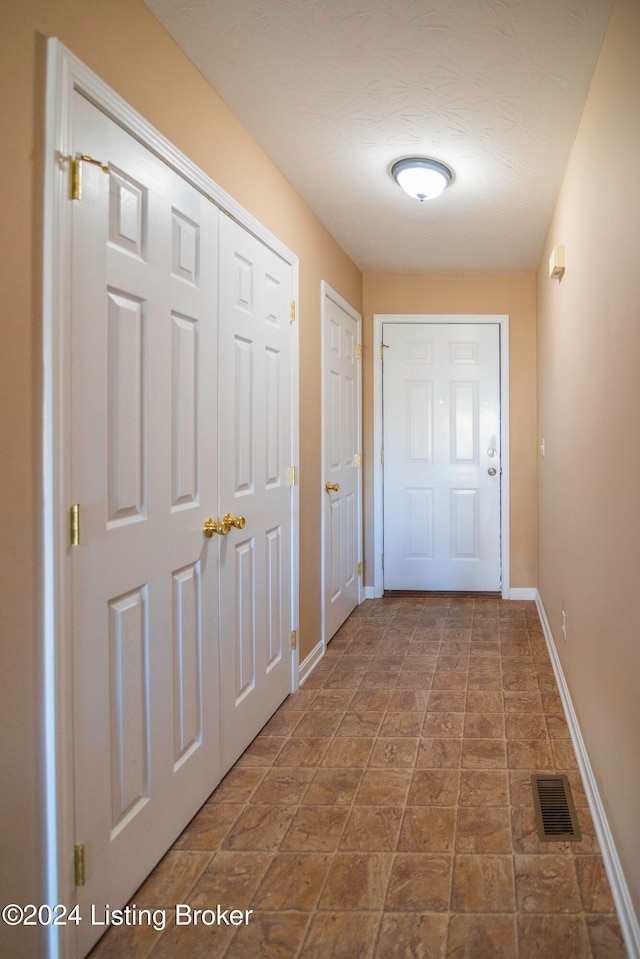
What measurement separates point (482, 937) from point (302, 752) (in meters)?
1.04

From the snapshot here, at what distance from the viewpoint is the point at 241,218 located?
7.73 feet

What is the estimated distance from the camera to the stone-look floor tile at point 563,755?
7.48 feet

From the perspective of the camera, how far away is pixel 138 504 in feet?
5.47

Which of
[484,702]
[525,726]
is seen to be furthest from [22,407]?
[484,702]

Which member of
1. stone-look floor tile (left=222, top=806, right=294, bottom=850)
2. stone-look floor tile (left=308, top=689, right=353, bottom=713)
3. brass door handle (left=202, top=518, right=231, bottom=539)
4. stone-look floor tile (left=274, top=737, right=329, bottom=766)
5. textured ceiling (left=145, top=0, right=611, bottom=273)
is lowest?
stone-look floor tile (left=222, top=806, right=294, bottom=850)

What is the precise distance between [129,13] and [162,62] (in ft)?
0.60

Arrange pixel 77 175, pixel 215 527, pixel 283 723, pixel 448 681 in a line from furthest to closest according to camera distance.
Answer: pixel 448 681, pixel 283 723, pixel 215 527, pixel 77 175

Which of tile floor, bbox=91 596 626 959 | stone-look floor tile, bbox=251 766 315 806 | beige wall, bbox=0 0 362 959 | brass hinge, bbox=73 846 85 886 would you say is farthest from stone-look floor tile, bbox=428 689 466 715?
beige wall, bbox=0 0 362 959

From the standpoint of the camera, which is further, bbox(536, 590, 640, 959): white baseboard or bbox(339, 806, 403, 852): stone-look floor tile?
bbox(339, 806, 403, 852): stone-look floor tile

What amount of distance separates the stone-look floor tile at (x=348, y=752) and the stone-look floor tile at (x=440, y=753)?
0.19 meters

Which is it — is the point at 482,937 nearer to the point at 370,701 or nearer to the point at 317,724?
the point at 317,724

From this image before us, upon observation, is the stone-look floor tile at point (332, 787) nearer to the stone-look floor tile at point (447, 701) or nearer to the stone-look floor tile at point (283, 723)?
the stone-look floor tile at point (283, 723)

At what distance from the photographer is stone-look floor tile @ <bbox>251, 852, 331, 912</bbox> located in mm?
1614

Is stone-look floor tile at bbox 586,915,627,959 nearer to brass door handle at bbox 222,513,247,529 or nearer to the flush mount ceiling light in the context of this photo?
brass door handle at bbox 222,513,247,529
